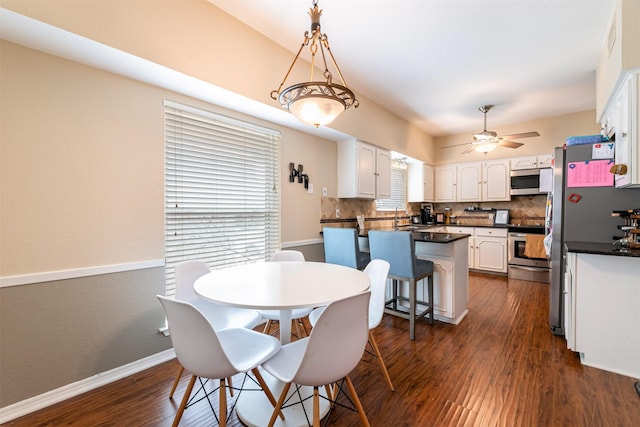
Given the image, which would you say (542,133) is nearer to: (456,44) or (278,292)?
(456,44)

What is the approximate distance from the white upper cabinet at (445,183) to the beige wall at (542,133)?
0.23m

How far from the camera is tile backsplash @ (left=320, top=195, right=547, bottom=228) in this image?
3936 mm

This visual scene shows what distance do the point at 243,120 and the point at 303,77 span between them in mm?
799

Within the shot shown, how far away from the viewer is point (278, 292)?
1438mm

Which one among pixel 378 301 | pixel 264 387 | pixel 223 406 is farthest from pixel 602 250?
pixel 223 406

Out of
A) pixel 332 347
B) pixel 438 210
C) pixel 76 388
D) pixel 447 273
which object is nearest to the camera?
pixel 332 347

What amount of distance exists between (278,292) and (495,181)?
523 centimetres

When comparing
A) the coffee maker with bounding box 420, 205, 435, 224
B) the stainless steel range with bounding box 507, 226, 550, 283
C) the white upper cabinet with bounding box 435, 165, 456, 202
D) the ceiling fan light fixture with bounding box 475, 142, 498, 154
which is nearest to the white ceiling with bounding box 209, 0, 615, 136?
the ceiling fan light fixture with bounding box 475, 142, 498, 154

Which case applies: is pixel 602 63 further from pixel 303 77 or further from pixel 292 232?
pixel 292 232

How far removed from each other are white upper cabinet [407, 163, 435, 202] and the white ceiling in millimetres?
1758

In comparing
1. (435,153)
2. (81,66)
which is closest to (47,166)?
(81,66)

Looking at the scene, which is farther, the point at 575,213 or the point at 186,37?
the point at 575,213

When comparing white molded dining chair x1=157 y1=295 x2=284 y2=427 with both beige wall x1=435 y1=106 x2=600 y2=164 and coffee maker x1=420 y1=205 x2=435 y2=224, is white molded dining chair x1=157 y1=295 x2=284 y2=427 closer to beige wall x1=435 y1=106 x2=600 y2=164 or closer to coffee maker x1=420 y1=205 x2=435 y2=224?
coffee maker x1=420 y1=205 x2=435 y2=224

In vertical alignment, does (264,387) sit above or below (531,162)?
below
